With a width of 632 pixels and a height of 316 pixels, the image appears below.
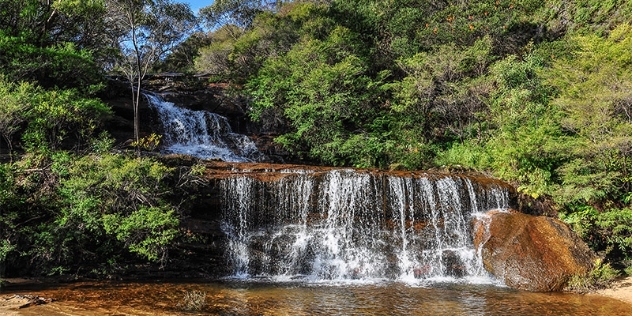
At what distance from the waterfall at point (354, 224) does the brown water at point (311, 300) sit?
128 centimetres

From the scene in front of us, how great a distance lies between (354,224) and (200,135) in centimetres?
1020

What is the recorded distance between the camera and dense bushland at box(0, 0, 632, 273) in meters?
10.2

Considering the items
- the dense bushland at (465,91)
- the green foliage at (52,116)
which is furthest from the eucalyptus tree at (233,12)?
the green foliage at (52,116)

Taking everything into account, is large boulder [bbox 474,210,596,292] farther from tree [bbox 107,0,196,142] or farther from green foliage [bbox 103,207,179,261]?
tree [bbox 107,0,196,142]

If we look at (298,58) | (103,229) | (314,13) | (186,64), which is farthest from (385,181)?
(186,64)

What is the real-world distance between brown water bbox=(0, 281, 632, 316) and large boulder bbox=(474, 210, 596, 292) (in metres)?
0.56

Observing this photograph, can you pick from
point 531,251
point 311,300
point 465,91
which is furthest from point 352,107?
point 311,300

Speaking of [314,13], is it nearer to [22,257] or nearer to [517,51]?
[517,51]

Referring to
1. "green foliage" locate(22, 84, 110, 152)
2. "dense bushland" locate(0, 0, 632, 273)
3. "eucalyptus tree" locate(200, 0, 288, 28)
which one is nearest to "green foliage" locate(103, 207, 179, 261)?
"dense bushland" locate(0, 0, 632, 273)

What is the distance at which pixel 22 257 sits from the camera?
32.1 feet

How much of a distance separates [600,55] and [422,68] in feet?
25.8

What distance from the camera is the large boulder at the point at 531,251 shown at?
10344 millimetres

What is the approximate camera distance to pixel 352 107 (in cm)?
1958

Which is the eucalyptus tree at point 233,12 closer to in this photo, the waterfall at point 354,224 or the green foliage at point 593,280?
the waterfall at point 354,224
